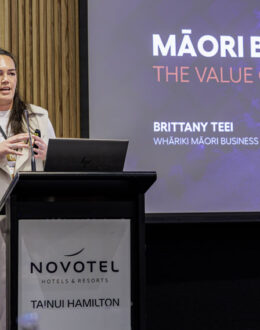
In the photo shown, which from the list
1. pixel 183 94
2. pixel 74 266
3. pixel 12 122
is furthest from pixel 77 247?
pixel 183 94

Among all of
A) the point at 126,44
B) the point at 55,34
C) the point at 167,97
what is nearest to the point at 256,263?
the point at 167,97

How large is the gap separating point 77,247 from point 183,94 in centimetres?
225

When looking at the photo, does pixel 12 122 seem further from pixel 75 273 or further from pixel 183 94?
pixel 183 94

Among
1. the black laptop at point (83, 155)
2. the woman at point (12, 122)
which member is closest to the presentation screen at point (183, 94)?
the woman at point (12, 122)

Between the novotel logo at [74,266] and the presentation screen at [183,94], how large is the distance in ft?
6.31

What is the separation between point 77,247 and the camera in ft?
7.80

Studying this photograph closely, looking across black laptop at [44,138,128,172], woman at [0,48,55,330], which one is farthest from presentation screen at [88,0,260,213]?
black laptop at [44,138,128,172]

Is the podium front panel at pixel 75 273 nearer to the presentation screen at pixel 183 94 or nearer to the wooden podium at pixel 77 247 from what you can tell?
the wooden podium at pixel 77 247

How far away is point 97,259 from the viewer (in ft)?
7.82

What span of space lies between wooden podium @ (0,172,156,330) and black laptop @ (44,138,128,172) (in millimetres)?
79

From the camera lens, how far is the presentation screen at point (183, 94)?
4.33m

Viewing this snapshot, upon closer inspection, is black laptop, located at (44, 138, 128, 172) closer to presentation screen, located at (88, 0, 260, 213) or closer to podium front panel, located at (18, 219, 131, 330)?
podium front panel, located at (18, 219, 131, 330)

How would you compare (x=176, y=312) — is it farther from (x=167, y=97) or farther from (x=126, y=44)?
(x=126, y=44)

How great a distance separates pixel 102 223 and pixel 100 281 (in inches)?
8.5
